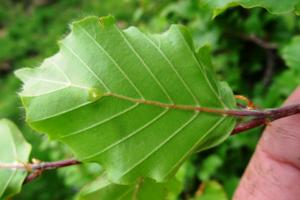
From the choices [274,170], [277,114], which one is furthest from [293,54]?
[277,114]

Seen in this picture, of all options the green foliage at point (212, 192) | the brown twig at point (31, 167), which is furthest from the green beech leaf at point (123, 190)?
the green foliage at point (212, 192)

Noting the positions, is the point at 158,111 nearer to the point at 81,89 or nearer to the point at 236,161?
the point at 81,89

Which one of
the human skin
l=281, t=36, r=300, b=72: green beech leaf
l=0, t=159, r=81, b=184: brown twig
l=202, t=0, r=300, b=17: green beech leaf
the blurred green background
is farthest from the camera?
the blurred green background

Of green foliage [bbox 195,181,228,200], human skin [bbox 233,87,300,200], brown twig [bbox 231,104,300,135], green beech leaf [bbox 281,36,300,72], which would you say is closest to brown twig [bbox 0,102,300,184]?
brown twig [bbox 231,104,300,135]

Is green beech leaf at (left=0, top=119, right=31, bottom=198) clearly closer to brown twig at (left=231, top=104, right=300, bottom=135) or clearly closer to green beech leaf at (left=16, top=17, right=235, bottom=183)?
green beech leaf at (left=16, top=17, right=235, bottom=183)

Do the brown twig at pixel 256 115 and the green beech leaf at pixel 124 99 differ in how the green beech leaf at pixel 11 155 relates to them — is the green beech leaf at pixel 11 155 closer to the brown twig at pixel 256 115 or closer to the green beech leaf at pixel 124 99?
the brown twig at pixel 256 115

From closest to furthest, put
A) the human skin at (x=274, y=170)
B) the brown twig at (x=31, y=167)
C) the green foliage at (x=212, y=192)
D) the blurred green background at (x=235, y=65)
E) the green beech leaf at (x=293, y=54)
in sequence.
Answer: the brown twig at (x=31, y=167)
the human skin at (x=274, y=170)
the green beech leaf at (x=293, y=54)
the green foliage at (x=212, y=192)
the blurred green background at (x=235, y=65)
